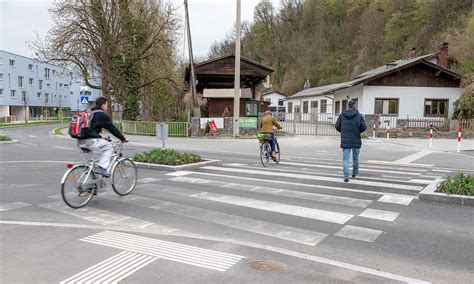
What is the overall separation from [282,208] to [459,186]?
11.3 ft

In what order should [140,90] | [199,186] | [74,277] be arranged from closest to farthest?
[74,277] < [199,186] < [140,90]

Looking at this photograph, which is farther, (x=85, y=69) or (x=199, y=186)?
(x=85, y=69)

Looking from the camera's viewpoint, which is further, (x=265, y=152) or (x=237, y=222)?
(x=265, y=152)

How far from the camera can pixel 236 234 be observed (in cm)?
507

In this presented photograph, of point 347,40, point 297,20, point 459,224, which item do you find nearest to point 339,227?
point 459,224

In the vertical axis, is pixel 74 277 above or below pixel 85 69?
below

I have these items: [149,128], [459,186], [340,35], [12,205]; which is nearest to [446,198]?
[459,186]

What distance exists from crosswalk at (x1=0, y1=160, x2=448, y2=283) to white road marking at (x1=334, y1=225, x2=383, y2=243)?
0.04ft

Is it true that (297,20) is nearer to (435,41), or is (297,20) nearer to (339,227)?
(435,41)

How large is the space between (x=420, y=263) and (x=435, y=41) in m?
45.1

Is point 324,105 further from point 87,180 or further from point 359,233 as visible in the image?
point 359,233

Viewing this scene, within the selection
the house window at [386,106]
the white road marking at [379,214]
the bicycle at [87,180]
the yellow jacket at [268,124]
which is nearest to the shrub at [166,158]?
the yellow jacket at [268,124]

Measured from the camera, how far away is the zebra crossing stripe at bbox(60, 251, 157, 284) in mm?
3676

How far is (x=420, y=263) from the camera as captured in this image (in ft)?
13.7
